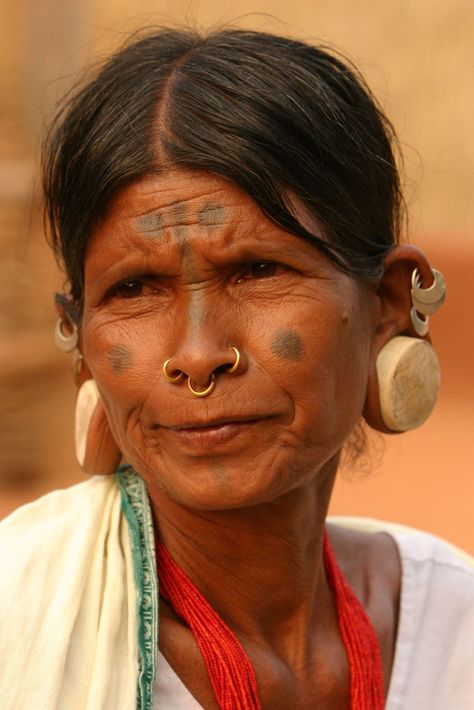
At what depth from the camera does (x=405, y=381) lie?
2.64m

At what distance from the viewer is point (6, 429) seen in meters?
7.38

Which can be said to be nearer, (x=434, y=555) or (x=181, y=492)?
(x=181, y=492)

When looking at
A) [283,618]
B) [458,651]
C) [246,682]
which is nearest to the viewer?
[246,682]

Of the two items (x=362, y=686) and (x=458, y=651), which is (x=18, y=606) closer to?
(x=362, y=686)

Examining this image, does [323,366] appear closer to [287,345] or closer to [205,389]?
[287,345]

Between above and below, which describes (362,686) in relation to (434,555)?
below

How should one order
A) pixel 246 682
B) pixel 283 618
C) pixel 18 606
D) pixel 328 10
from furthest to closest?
pixel 328 10
pixel 283 618
pixel 246 682
pixel 18 606

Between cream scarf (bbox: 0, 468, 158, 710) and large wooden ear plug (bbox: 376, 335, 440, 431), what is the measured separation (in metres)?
0.56

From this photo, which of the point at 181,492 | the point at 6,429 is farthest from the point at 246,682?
the point at 6,429

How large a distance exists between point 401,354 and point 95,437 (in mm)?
689

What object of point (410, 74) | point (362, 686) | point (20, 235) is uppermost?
point (410, 74)

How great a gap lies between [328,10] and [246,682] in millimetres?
7393

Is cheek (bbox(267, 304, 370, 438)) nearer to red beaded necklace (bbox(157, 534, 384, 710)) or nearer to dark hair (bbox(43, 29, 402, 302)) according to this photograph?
dark hair (bbox(43, 29, 402, 302))

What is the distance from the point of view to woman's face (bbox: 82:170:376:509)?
2316 mm
